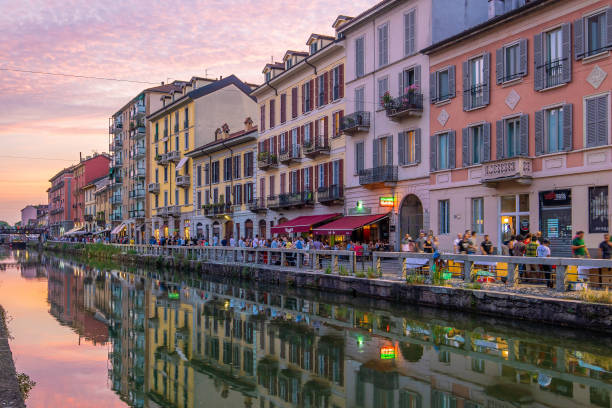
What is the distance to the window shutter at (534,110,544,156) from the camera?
23.0 m

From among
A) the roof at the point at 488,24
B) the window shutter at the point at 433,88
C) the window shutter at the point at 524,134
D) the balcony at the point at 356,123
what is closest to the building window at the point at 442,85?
the window shutter at the point at 433,88

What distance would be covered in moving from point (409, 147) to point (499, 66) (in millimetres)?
6393

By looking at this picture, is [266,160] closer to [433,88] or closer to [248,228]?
[248,228]

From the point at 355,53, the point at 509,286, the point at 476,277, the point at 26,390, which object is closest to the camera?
the point at 26,390

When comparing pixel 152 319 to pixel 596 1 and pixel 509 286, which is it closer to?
pixel 509 286

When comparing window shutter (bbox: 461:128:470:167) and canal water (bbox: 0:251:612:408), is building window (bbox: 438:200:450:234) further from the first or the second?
canal water (bbox: 0:251:612:408)

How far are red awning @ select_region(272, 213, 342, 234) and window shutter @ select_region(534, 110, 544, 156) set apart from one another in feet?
46.6

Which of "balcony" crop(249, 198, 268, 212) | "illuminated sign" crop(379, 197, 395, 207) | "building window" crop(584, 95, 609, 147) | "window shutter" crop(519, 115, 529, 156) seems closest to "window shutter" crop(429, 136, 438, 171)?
"illuminated sign" crop(379, 197, 395, 207)

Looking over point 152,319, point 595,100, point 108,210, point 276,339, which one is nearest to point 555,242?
point 595,100

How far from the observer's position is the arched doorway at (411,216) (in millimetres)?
29516

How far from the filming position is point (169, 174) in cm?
6506

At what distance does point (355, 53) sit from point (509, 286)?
2015 centimetres

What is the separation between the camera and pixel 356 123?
1302 inches

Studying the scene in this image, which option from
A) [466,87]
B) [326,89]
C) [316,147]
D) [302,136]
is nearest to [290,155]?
[302,136]
